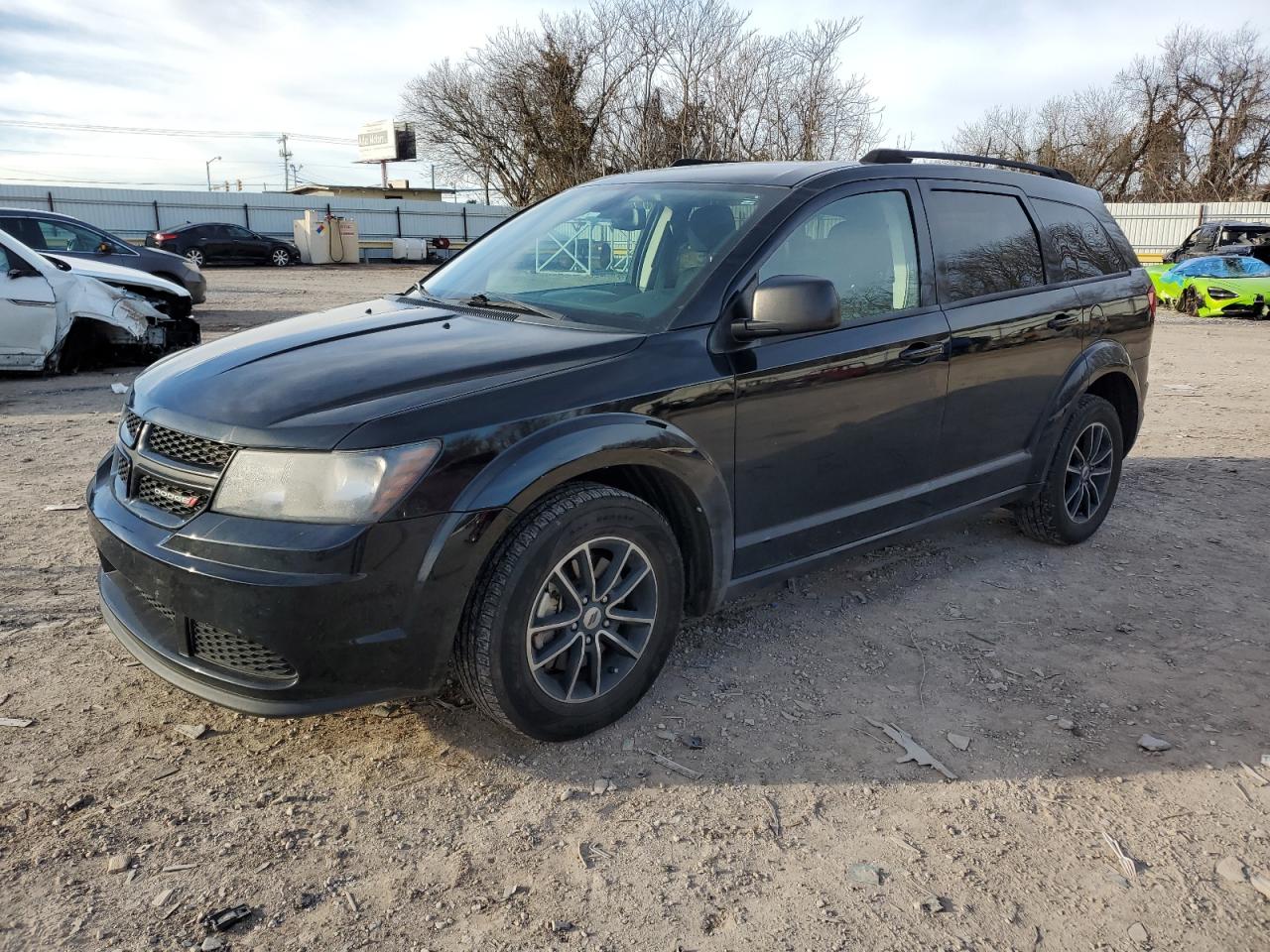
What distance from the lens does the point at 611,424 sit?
2988 mm

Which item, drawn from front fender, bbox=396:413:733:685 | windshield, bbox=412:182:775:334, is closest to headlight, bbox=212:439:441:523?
front fender, bbox=396:413:733:685

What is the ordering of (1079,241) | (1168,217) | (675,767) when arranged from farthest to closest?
(1168,217) < (1079,241) < (675,767)

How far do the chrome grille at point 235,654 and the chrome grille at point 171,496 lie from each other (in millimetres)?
319

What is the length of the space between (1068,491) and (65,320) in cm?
899

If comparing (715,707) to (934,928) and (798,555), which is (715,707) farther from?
(934,928)

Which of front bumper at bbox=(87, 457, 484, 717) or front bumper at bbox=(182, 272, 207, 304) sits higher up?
front bumper at bbox=(182, 272, 207, 304)

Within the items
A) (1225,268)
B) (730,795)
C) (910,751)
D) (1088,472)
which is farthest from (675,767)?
(1225,268)

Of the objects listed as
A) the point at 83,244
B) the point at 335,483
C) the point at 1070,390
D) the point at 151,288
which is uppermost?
the point at 83,244

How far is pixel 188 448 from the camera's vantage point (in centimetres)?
284

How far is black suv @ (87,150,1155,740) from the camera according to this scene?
8.61ft

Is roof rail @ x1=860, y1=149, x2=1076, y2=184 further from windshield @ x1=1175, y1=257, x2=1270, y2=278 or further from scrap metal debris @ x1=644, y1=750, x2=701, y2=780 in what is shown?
windshield @ x1=1175, y1=257, x2=1270, y2=278

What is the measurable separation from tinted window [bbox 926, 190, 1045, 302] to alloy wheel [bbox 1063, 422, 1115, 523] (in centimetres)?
93

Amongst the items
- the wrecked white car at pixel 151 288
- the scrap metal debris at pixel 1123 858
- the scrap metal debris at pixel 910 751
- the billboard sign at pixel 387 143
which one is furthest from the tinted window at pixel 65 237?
the billboard sign at pixel 387 143

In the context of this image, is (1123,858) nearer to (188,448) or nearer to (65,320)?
(188,448)
